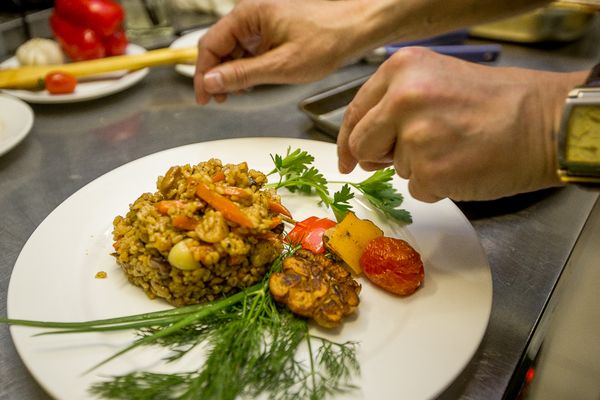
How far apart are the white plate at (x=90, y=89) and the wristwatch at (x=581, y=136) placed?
200cm

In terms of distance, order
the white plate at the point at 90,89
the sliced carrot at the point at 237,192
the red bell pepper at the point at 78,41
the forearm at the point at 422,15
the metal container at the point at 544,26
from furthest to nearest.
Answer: the metal container at the point at 544,26
the red bell pepper at the point at 78,41
the white plate at the point at 90,89
the forearm at the point at 422,15
the sliced carrot at the point at 237,192

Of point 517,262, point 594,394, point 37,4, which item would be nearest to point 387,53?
point 517,262

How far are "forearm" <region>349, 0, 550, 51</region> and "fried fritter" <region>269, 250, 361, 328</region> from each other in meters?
1.03

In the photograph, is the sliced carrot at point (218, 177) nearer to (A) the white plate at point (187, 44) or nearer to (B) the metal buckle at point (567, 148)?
(B) the metal buckle at point (567, 148)

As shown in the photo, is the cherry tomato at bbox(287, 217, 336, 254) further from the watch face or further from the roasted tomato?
the watch face

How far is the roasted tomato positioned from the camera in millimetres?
1303

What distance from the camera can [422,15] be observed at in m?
1.96

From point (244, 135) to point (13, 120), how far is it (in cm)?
94

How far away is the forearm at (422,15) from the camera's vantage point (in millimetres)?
1910

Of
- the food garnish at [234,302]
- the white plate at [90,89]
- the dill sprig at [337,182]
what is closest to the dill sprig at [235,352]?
the food garnish at [234,302]

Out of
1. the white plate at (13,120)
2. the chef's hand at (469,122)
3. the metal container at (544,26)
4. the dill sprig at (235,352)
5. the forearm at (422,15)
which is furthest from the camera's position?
the metal container at (544,26)

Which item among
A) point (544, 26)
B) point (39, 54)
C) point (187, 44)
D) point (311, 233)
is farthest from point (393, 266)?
point (544, 26)

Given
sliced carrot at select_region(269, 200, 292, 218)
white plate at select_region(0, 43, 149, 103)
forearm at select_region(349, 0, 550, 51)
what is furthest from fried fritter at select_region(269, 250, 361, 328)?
white plate at select_region(0, 43, 149, 103)

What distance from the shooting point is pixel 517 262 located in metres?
1.60
